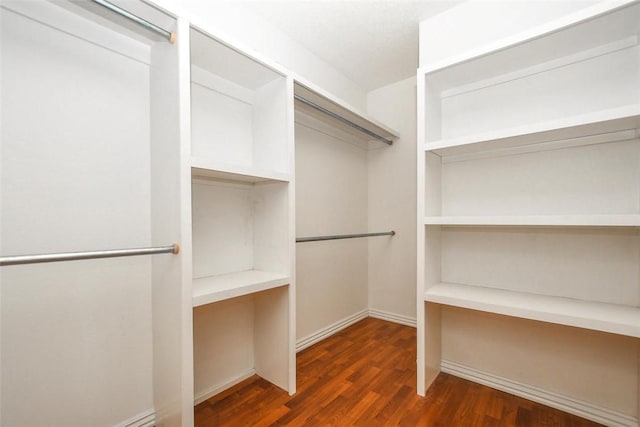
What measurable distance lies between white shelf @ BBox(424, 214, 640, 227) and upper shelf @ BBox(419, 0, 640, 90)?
923mm

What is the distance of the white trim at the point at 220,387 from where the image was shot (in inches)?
66.1

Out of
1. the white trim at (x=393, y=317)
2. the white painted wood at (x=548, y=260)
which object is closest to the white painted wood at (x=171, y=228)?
the white painted wood at (x=548, y=260)

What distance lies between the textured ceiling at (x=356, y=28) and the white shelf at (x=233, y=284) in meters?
1.79

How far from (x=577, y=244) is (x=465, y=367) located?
108 centimetres

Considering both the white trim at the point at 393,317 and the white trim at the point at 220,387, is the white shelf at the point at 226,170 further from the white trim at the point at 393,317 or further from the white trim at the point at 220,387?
the white trim at the point at 393,317

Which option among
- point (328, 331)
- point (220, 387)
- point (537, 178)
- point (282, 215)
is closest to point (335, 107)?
point (282, 215)

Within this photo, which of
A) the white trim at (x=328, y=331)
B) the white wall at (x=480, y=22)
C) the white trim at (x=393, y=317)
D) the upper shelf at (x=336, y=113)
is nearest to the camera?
the white wall at (x=480, y=22)

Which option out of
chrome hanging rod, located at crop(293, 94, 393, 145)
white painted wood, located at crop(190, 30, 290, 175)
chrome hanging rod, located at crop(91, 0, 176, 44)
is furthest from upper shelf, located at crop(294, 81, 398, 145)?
chrome hanging rod, located at crop(91, 0, 176, 44)

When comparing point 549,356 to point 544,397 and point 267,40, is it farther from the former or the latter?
point 267,40

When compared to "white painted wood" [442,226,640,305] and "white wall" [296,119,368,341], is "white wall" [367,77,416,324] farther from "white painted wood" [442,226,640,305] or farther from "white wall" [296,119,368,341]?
"white painted wood" [442,226,640,305]

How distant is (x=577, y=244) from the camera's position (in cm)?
165

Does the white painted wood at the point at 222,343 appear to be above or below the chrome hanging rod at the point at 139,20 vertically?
below

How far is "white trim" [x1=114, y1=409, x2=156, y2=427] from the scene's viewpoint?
4.62 feet

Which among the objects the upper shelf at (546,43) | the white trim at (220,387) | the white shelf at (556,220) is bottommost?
the white trim at (220,387)
